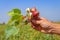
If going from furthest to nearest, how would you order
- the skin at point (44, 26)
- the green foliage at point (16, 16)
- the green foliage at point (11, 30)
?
the skin at point (44, 26) → the green foliage at point (16, 16) → the green foliage at point (11, 30)

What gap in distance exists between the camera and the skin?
1.95 m

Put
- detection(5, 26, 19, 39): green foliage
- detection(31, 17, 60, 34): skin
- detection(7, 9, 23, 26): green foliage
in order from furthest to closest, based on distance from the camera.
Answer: detection(31, 17, 60, 34): skin
detection(7, 9, 23, 26): green foliage
detection(5, 26, 19, 39): green foliage

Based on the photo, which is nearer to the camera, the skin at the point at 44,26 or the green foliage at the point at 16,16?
the green foliage at the point at 16,16

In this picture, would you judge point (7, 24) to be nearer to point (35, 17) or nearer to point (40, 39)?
point (35, 17)

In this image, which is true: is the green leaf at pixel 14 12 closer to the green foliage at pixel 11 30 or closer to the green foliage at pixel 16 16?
the green foliage at pixel 16 16

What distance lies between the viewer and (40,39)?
690 cm

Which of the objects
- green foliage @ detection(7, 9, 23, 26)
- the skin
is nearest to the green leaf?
green foliage @ detection(7, 9, 23, 26)

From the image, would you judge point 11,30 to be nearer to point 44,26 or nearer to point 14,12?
point 14,12

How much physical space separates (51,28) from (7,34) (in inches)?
23.2

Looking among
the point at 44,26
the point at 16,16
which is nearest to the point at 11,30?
the point at 16,16

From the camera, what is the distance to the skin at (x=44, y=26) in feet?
6.40

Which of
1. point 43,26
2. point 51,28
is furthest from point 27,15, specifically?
point 51,28

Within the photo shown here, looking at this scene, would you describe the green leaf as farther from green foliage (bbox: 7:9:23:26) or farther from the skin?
the skin

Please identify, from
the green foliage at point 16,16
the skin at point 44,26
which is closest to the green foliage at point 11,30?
the green foliage at point 16,16
